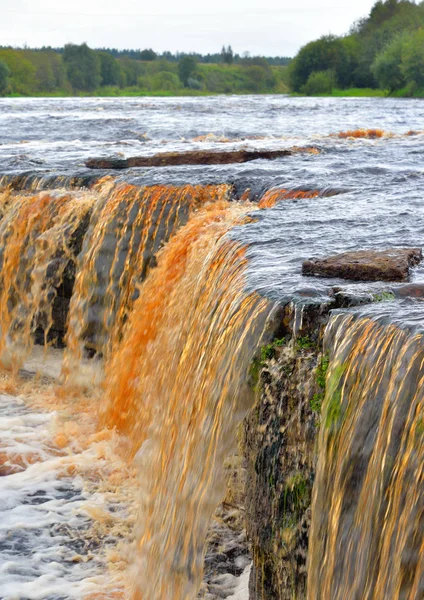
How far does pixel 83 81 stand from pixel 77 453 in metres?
77.0

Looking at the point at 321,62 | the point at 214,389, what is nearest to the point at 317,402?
the point at 214,389

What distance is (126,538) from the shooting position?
15.7 ft

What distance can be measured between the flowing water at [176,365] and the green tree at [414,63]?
4114 centimetres

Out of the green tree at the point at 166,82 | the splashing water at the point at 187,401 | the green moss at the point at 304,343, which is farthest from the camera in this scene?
the green tree at the point at 166,82

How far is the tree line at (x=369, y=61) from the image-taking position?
→ 51000mm

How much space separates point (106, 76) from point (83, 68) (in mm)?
5509

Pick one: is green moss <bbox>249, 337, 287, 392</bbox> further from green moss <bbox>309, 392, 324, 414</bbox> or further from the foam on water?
the foam on water

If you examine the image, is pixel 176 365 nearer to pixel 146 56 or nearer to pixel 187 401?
pixel 187 401

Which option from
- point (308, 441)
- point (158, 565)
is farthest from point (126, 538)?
point (308, 441)

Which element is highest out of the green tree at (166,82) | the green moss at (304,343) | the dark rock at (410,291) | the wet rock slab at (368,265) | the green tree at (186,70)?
the green tree at (186,70)

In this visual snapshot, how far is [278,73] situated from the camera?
91938 mm

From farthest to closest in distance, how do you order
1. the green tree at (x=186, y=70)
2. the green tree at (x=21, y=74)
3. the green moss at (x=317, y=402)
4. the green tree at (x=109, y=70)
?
1. the green tree at (x=109, y=70)
2. the green tree at (x=186, y=70)
3. the green tree at (x=21, y=74)
4. the green moss at (x=317, y=402)

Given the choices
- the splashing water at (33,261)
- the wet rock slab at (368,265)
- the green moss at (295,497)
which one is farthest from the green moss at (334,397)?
the splashing water at (33,261)

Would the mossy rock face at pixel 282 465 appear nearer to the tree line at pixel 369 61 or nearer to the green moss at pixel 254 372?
the green moss at pixel 254 372
